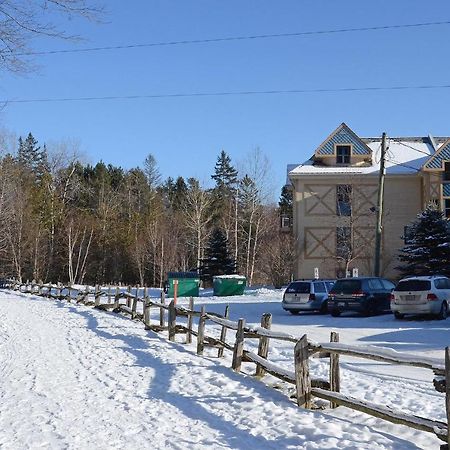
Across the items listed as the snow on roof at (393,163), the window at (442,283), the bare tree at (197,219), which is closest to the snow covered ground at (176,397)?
the window at (442,283)

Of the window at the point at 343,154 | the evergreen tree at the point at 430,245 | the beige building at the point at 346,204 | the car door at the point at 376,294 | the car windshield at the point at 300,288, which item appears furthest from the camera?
the window at the point at 343,154

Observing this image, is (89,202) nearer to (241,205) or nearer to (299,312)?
(241,205)

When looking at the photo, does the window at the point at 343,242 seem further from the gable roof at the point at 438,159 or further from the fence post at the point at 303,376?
the fence post at the point at 303,376

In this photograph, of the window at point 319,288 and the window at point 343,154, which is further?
the window at point 343,154

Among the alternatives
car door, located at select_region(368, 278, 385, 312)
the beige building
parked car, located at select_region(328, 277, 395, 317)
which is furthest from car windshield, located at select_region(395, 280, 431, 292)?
the beige building

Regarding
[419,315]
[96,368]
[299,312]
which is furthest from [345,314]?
[96,368]

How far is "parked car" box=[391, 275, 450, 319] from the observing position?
21.8 metres

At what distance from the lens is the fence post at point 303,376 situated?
8.86 m

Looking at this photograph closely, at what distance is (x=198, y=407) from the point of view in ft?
29.7

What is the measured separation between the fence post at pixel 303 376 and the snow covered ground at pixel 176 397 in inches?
9.0

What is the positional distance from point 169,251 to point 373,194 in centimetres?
2403

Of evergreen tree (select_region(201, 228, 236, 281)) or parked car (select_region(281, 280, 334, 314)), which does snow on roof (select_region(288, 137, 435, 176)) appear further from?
parked car (select_region(281, 280, 334, 314))

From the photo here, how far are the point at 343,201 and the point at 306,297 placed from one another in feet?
74.3

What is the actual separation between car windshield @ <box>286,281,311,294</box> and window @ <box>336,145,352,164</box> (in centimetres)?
2366
